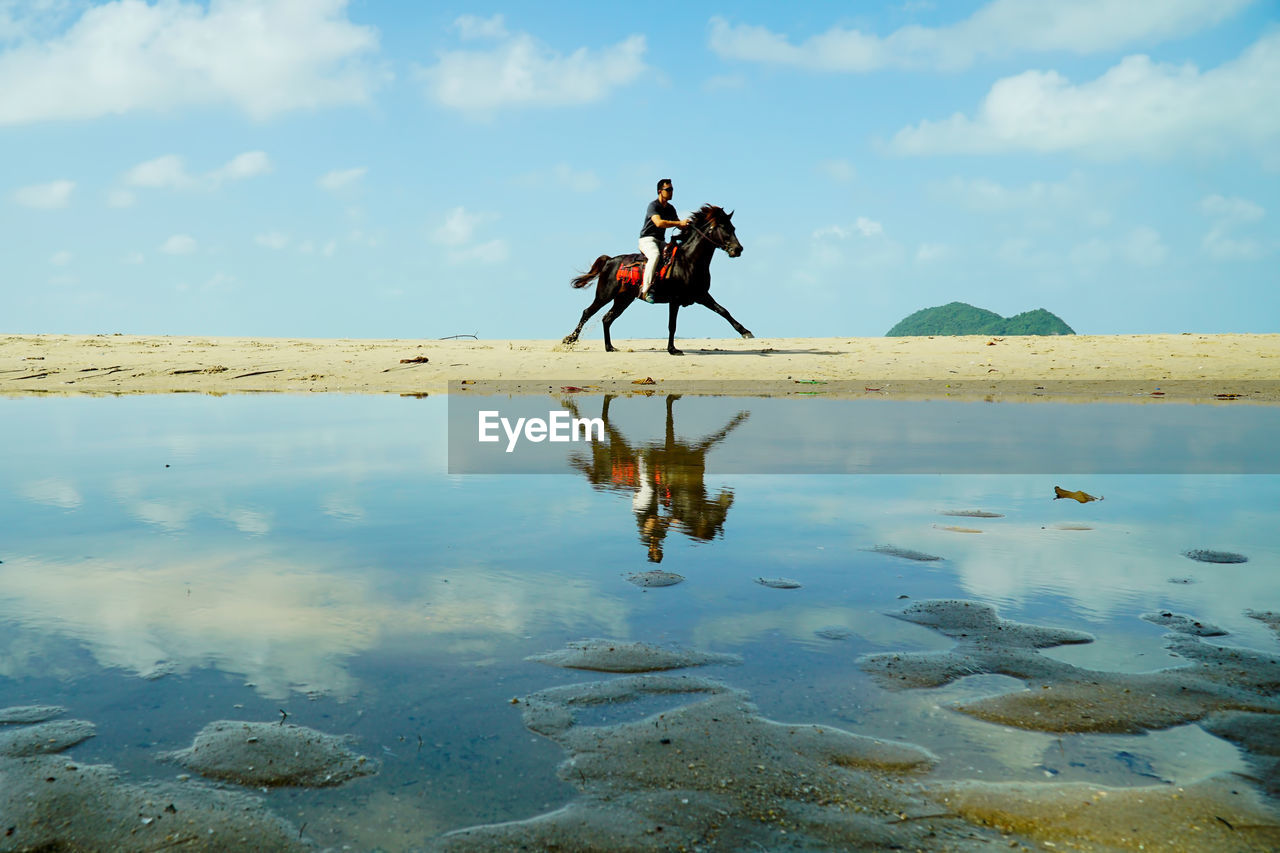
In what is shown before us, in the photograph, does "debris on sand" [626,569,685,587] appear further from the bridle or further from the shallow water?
the bridle

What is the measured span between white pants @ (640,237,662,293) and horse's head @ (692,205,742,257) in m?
0.86

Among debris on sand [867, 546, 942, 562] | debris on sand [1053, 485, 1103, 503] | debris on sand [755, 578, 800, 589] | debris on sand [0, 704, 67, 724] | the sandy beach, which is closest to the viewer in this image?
Result: debris on sand [0, 704, 67, 724]

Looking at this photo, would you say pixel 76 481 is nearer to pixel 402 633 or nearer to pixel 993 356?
pixel 402 633

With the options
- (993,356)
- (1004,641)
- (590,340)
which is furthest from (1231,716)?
(590,340)

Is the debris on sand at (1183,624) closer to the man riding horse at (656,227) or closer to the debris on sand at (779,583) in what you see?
the debris on sand at (779,583)

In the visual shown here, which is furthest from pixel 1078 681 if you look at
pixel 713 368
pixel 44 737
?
pixel 713 368

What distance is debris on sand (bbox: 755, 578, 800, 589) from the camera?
3803 millimetres

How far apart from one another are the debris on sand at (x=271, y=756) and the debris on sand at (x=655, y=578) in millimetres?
1641

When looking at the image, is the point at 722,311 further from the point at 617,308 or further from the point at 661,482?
the point at 661,482

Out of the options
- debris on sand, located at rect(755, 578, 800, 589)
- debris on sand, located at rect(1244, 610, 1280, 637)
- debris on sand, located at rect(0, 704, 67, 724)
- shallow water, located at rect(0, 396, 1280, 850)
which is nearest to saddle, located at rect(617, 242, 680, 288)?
shallow water, located at rect(0, 396, 1280, 850)

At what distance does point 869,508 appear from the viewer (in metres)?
5.44

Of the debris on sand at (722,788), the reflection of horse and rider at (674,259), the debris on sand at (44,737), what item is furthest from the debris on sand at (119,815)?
the reflection of horse and rider at (674,259)

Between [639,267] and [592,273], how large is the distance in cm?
136

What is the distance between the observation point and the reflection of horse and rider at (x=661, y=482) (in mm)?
4929
